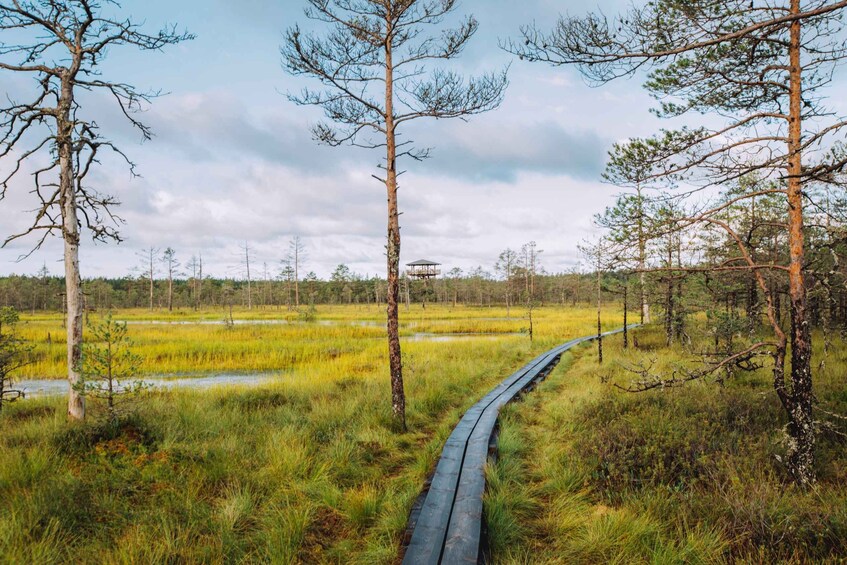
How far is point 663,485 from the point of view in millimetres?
4910

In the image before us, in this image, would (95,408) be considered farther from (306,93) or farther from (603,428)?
(603,428)

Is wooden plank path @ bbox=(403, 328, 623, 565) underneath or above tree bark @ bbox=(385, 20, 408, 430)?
underneath

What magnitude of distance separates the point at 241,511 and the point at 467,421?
469 cm

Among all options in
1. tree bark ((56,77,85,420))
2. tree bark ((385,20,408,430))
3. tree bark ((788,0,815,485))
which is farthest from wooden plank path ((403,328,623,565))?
tree bark ((56,77,85,420))

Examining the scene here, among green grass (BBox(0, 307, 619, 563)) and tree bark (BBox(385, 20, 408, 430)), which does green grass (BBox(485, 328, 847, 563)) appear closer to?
green grass (BBox(0, 307, 619, 563))

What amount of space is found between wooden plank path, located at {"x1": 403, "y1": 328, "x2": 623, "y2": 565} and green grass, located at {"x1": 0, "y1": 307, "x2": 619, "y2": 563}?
0.79 feet

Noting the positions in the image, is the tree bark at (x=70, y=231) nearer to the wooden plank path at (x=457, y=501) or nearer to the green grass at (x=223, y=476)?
the green grass at (x=223, y=476)

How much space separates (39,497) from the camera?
13.9ft

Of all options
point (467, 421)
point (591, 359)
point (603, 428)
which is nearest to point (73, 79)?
point (467, 421)

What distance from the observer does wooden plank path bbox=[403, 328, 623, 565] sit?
12.4 ft

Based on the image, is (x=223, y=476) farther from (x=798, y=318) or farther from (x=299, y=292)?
(x=299, y=292)

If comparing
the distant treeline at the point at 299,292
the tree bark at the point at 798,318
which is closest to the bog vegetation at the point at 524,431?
the tree bark at the point at 798,318

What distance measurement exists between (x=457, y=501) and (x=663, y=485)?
266 cm

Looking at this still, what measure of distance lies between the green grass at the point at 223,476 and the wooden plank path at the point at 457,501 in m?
0.24
